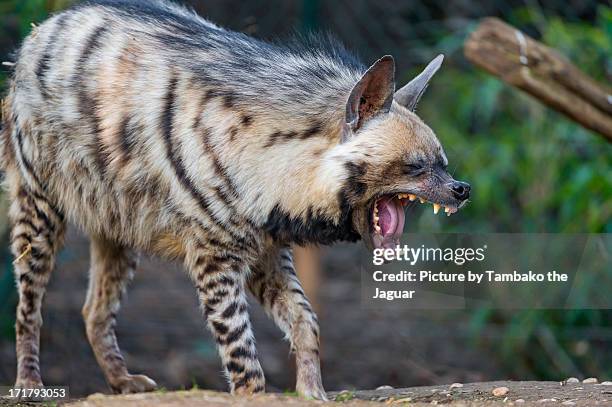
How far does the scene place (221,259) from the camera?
175 inches

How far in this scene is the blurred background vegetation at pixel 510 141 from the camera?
7180mm

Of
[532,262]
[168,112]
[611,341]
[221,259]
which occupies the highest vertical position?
[168,112]

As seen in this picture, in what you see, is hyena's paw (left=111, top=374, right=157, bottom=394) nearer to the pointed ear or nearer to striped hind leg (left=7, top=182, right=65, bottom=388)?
striped hind leg (left=7, top=182, right=65, bottom=388)

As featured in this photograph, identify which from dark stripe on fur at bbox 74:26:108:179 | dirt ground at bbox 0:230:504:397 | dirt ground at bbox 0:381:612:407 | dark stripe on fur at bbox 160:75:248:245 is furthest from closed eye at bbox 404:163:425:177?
dirt ground at bbox 0:230:504:397

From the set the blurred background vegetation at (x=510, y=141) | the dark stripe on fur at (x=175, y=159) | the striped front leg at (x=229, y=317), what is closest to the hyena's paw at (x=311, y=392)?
the striped front leg at (x=229, y=317)

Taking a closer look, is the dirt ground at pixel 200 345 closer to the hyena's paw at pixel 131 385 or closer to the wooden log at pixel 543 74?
the wooden log at pixel 543 74

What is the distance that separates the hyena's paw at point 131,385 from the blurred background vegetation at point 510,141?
1.98 meters

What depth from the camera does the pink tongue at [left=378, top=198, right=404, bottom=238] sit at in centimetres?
436

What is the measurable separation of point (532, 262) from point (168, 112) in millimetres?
3059

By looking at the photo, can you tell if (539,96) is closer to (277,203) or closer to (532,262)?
(532,262)

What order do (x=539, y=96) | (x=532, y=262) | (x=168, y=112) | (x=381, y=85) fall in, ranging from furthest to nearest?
(x=532, y=262), (x=539, y=96), (x=168, y=112), (x=381, y=85)

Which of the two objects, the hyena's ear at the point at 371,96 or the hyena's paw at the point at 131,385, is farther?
the hyena's paw at the point at 131,385

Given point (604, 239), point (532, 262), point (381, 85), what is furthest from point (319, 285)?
point (381, 85)

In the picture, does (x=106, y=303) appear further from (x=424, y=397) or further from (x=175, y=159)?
(x=424, y=397)
